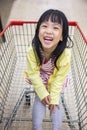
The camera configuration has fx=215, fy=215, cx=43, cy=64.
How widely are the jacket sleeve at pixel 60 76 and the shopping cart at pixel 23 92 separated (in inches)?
6.5

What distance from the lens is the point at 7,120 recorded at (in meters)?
1.30

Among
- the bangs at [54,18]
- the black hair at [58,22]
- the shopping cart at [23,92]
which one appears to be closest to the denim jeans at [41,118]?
the shopping cart at [23,92]

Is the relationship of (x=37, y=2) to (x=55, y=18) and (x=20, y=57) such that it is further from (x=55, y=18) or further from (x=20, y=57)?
(x=55, y=18)

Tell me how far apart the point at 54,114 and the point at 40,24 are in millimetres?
482

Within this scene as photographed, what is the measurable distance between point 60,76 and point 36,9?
8.03 feet

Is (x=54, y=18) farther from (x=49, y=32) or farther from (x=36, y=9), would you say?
(x=36, y=9)

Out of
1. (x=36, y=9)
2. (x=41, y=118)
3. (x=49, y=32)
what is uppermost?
(x=49, y=32)

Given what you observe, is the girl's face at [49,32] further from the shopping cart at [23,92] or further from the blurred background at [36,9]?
the blurred background at [36,9]

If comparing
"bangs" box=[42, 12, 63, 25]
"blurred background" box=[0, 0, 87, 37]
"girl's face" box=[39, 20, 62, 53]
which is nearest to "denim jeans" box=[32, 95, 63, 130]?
"girl's face" box=[39, 20, 62, 53]

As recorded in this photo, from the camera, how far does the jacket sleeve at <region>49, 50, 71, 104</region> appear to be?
1121mm

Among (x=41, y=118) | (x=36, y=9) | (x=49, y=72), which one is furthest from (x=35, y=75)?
(x=36, y=9)

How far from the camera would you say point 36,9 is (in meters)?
3.40

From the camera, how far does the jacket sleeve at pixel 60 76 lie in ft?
3.68

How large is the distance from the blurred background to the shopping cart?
4.82ft
